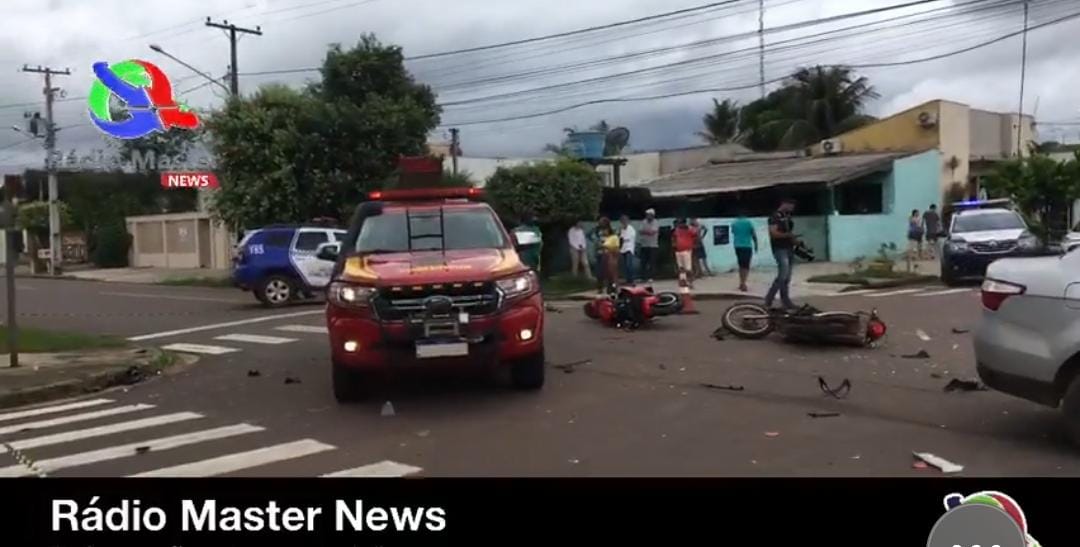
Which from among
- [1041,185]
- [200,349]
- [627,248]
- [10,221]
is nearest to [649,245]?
[627,248]

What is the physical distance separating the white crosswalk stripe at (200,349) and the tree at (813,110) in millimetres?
33041

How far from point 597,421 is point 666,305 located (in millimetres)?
6088

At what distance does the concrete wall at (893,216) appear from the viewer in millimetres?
27531

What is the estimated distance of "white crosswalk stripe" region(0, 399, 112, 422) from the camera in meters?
9.62

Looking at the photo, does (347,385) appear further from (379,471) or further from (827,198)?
(827,198)

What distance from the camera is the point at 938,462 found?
6.45m

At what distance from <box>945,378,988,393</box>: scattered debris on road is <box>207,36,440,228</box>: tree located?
70.0 ft

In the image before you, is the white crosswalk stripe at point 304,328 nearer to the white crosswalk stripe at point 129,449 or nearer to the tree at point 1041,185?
the white crosswalk stripe at point 129,449

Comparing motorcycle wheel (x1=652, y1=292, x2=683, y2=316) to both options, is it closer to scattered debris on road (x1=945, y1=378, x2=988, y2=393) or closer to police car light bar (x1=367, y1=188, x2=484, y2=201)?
police car light bar (x1=367, y1=188, x2=484, y2=201)

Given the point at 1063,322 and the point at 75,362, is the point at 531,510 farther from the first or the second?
the point at 75,362

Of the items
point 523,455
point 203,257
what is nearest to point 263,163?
point 203,257

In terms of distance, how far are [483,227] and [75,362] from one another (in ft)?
19.3

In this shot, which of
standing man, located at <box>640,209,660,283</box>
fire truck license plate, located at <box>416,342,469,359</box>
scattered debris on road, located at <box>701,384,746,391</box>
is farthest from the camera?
standing man, located at <box>640,209,660,283</box>

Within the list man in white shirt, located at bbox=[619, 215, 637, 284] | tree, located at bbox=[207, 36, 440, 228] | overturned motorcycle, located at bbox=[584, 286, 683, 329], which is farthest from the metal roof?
overturned motorcycle, located at bbox=[584, 286, 683, 329]
